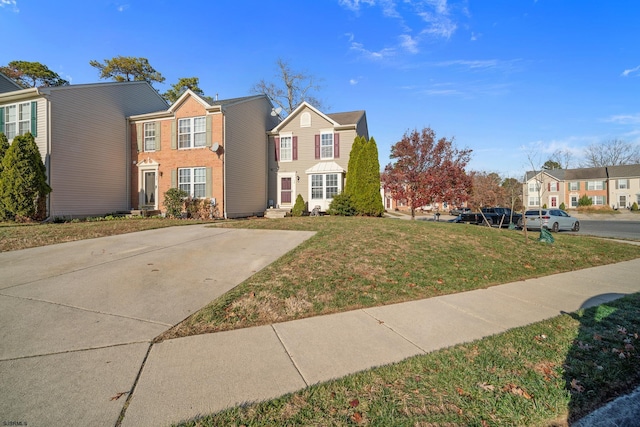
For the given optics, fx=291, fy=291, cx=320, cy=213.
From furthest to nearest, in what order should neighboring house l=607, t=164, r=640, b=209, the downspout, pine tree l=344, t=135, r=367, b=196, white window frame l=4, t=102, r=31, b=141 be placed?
neighboring house l=607, t=164, r=640, b=209 → pine tree l=344, t=135, r=367, b=196 → the downspout → white window frame l=4, t=102, r=31, b=141

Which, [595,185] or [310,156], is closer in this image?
[310,156]

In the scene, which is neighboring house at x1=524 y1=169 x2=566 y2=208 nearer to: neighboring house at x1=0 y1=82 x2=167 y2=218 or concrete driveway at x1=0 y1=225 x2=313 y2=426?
concrete driveway at x1=0 y1=225 x2=313 y2=426

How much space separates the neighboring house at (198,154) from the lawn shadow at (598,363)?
14926 mm

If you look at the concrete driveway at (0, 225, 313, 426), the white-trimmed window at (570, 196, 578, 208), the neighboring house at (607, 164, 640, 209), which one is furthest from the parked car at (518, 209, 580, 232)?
the white-trimmed window at (570, 196, 578, 208)

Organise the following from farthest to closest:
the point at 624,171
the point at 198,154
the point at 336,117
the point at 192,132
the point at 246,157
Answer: the point at 624,171 → the point at 336,117 → the point at 246,157 → the point at 192,132 → the point at 198,154

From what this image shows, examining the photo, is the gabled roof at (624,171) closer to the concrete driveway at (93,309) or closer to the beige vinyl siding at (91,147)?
the concrete driveway at (93,309)

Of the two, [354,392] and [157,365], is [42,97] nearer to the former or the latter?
[157,365]

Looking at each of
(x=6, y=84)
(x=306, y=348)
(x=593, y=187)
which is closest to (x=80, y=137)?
(x=6, y=84)

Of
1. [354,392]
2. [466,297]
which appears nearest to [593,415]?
[354,392]

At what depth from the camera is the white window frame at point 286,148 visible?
19078 millimetres

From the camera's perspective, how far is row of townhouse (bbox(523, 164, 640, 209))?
4191 cm

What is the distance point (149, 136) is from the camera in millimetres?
17141

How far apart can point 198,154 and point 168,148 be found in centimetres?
211

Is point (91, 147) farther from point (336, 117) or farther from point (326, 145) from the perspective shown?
point (336, 117)
